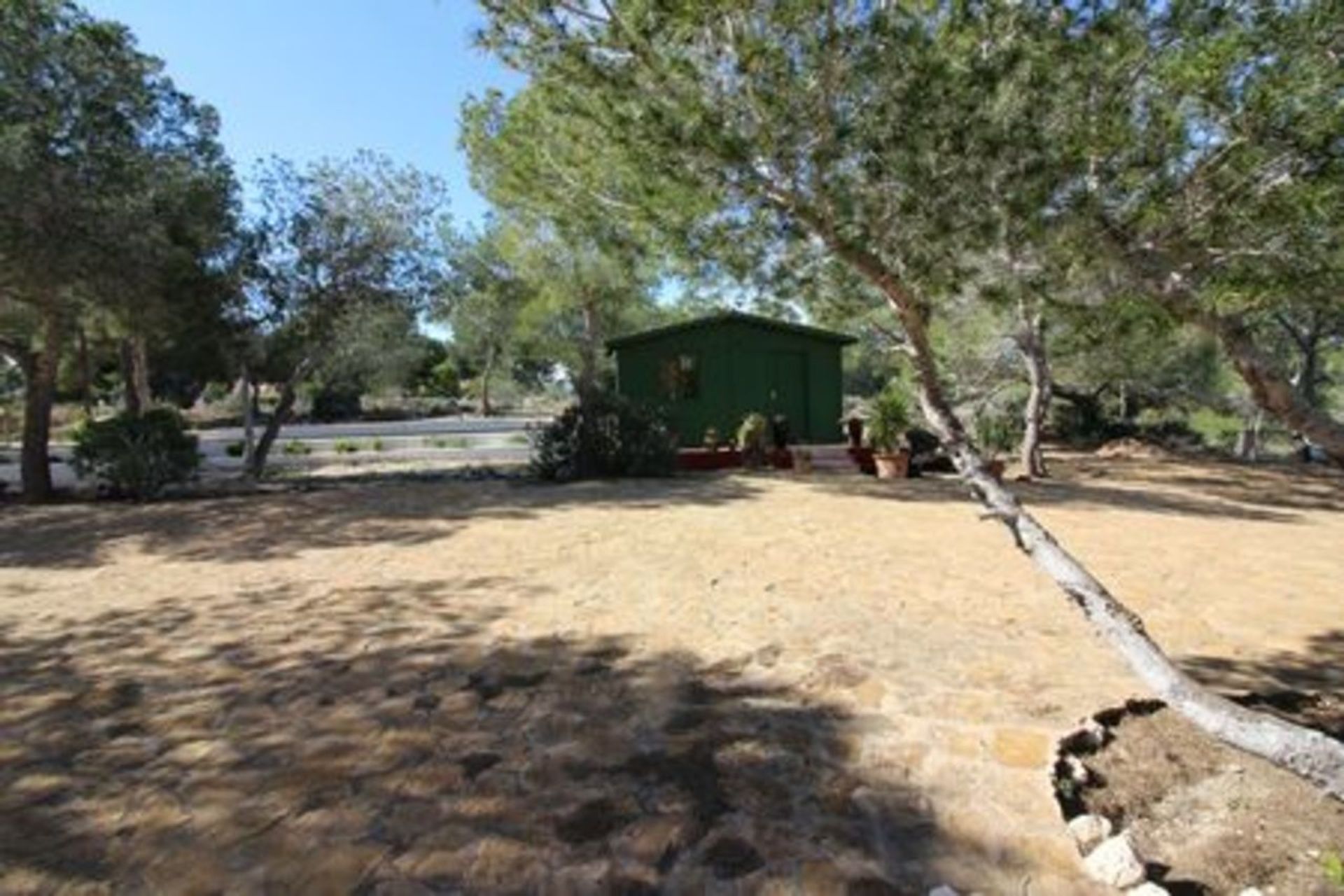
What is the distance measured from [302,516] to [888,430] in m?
9.05

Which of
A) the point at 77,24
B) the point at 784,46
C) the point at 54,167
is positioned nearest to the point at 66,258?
the point at 54,167

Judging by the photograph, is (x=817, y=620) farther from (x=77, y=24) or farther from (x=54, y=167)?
(x=77, y=24)

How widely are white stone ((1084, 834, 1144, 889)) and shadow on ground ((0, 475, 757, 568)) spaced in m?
6.99

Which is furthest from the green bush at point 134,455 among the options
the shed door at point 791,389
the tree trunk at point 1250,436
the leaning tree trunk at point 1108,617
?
the tree trunk at point 1250,436

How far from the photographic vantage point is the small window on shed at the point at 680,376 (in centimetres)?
1816

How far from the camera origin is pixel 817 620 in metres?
5.76

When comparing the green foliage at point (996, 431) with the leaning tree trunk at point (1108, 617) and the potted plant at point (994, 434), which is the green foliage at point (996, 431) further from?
the leaning tree trunk at point (1108, 617)

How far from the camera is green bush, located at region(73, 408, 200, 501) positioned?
12.2 metres

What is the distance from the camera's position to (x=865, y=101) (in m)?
4.49

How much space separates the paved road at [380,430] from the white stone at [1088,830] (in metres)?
21.5

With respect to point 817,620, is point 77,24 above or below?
above

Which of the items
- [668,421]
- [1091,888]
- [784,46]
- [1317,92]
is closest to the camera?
[1091,888]

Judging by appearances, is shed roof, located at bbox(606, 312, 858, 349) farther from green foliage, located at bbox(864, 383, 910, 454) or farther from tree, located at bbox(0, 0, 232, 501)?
tree, located at bbox(0, 0, 232, 501)

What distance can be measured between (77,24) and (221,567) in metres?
8.39
